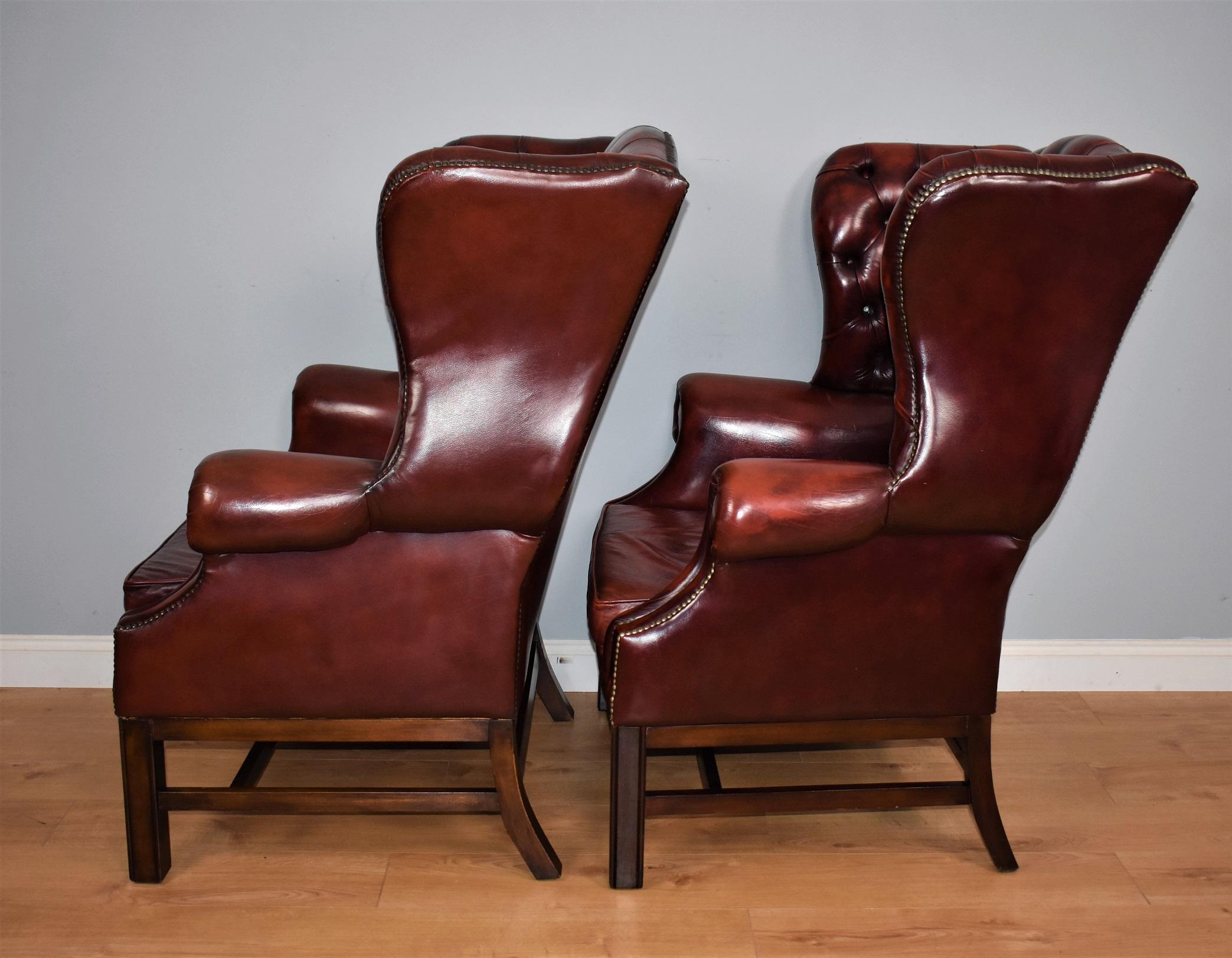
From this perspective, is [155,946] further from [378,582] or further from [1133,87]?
[1133,87]

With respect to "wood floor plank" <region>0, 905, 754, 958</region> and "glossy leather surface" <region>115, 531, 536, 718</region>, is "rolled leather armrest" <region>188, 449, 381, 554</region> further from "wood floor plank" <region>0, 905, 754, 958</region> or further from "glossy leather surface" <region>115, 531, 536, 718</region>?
"wood floor plank" <region>0, 905, 754, 958</region>

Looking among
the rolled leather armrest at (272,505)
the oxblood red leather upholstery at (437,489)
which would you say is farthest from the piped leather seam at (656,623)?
the rolled leather armrest at (272,505)

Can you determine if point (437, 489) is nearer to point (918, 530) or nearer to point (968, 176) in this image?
point (918, 530)

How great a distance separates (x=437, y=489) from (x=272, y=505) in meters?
0.24

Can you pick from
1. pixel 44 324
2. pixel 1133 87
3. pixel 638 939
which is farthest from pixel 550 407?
pixel 1133 87

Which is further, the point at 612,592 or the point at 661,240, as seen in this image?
the point at 612,592

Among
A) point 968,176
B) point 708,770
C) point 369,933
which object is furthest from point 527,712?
point 968,176

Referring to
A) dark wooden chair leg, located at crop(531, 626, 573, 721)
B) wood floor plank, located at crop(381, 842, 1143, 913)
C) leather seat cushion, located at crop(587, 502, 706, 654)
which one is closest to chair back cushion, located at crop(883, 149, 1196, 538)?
leather seat cushion, located at crop(587, 502, 706, 654)

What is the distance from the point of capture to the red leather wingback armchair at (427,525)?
1476 millimetres

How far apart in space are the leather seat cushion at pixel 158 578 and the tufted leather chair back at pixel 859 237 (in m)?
1.32

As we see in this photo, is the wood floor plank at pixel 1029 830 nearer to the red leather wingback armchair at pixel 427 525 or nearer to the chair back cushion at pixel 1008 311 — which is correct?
the red leather wingback armchair at pixel 427 525

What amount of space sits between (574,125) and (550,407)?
→ 1.00 meters

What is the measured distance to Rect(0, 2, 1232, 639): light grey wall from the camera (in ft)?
7.52

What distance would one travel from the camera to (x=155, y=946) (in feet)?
5.41
